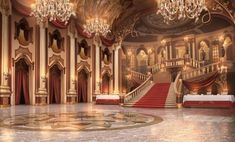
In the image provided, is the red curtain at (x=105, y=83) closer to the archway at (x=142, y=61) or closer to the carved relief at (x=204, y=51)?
the archway at (x=142, y=61)

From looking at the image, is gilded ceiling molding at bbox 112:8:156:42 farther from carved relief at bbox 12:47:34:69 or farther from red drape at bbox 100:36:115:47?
carved relief at bbox 12:47:34:69

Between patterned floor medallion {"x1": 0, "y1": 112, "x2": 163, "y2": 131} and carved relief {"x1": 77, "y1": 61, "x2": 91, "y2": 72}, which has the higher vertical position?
carved relief {"x1": 77, "y1": 61, "x2": 91, "y2": 72}

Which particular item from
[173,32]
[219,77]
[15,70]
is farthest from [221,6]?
[15,70]

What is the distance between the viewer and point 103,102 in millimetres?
16188

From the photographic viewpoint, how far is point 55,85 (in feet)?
52.8

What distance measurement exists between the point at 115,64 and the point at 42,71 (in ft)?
26.4

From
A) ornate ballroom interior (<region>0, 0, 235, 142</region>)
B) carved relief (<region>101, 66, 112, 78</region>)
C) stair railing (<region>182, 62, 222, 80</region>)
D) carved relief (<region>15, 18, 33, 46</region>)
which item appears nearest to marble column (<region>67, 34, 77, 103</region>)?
ornate ballroom interior (<region>0, 0, 235, 142</region>)

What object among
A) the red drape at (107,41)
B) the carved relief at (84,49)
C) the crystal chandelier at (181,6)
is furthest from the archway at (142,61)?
the crystal chandelier at (181,6)

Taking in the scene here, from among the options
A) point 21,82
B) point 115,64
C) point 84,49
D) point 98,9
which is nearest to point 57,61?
point 21,82

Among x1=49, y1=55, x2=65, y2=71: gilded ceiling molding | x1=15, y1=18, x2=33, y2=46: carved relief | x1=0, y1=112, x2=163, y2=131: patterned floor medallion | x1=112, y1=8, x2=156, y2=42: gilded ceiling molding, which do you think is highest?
x1=112, y1=8, x2=156, y2=42: gilded ceiling molding

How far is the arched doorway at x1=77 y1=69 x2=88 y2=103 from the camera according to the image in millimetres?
18203

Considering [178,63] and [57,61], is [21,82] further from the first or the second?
[178,63]

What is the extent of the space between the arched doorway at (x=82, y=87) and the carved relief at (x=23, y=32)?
466 centimetres

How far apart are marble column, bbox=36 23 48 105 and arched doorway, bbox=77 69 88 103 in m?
3.62
